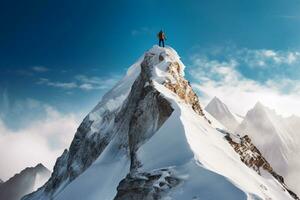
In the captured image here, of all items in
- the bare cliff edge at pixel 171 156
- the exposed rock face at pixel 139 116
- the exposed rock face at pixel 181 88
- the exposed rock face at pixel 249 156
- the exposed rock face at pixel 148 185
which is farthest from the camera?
the exposed rock face at pixel 181 88

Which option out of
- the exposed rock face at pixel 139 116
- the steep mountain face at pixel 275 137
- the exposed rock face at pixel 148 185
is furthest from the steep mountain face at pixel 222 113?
the exposed rock face at pixel 148 185

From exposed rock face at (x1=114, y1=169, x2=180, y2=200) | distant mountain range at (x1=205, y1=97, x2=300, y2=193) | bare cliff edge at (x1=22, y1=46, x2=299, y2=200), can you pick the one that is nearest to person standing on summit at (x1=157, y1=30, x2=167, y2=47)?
bare cliff edge at (x1=22, y1=46, x2=299, y2=200)

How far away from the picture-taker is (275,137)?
11288 centimetres

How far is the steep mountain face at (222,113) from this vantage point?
126500 millimetres

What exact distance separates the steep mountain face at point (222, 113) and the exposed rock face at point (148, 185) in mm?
107686

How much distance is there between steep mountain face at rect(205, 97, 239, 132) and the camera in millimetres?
126500

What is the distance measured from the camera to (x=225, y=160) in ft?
72.4

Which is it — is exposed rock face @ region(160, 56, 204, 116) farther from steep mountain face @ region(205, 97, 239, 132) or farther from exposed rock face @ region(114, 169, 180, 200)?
steep mountain face @ region(205, 97, 239, 132)

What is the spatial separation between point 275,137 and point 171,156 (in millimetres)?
98460

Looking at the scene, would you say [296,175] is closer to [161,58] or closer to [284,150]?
[284,150]

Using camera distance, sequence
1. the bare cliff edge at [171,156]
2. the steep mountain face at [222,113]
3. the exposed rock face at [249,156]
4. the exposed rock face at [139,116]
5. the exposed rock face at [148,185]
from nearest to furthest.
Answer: the bare cliff edge at [171,156]
the exposed rock face at [148,185]
the exposed rock face at [139,116]
the exposed rock face at [249,156]
the steep mountain face at [222,113]

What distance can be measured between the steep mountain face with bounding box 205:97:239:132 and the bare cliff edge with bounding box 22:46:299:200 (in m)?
82.1

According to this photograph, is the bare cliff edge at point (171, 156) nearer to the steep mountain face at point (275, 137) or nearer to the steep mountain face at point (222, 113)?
the steep mountain face at point (275, 137)

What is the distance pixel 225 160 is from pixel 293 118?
103 metres
